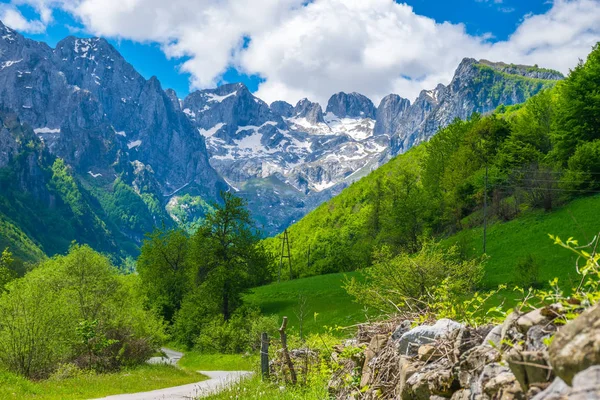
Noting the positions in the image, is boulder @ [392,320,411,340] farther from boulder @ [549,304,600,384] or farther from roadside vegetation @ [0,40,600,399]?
boulder @ [549,304,600,384]

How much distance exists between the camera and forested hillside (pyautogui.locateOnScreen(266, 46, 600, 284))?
53000mm

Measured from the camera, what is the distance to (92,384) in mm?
22594

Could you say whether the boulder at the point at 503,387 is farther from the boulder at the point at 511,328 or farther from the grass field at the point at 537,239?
the grass field at the point at 537,239

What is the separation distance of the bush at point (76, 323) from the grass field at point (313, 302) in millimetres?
19847

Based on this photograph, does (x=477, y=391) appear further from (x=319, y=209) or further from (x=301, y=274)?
(x=319, y=209)

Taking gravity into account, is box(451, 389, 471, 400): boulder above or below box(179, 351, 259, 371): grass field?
above

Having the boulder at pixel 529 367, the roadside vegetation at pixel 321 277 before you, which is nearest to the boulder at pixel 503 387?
the boulder at pixel 529 367

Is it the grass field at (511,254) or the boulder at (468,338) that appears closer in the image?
the boulder at (468,338)

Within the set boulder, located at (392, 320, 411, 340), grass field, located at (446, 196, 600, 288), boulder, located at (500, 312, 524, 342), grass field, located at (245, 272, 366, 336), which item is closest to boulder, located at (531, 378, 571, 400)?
boulder, located at (500, 312, 524, 342)

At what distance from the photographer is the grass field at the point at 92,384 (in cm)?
1832

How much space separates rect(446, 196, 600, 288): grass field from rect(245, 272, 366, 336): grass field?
1493 centimetres

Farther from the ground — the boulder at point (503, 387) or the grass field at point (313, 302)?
the boulder at point (503, 387)

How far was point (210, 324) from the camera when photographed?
49344 millimetres

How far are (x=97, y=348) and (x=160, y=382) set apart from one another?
5368 mm
